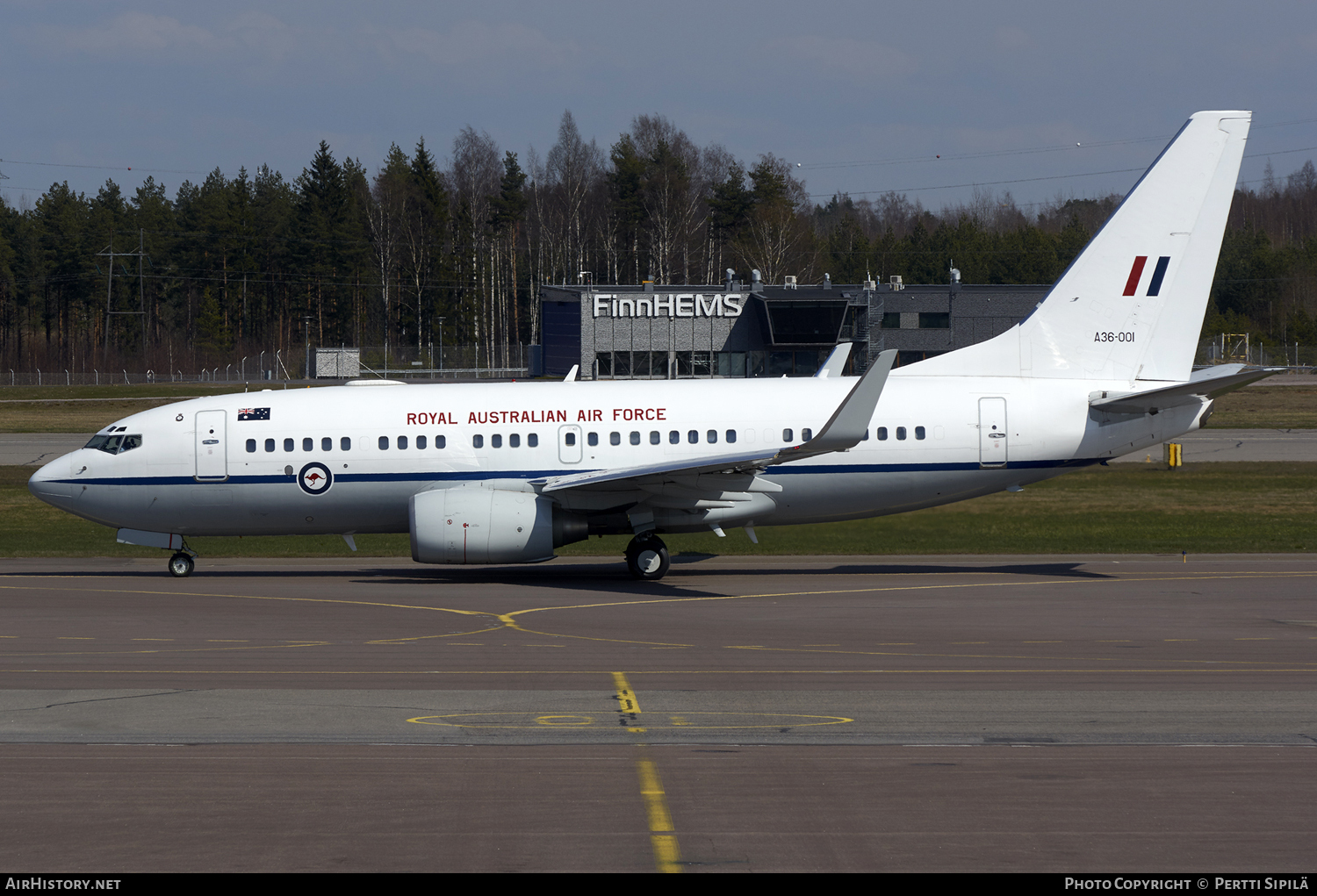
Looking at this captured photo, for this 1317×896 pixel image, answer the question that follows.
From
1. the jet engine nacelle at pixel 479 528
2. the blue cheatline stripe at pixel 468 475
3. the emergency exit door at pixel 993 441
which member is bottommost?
the jet engine nacelle at pixel 479 528

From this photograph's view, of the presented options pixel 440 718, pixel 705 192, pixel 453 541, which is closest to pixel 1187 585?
pixel 453 541

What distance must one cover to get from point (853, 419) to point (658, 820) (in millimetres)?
13611

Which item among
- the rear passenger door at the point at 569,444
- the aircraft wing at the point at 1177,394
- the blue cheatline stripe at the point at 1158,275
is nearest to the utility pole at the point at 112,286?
the rear passenger door at the point at 569,444

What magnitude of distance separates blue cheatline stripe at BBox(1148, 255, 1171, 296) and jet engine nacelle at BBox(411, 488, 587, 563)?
14.3 m

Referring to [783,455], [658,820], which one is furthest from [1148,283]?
[658,820]

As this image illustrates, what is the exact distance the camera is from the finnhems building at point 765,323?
275 ft

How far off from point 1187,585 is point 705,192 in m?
110

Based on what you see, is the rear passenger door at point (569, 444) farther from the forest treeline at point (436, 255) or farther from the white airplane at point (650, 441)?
the forest treeline at point (436, 255)

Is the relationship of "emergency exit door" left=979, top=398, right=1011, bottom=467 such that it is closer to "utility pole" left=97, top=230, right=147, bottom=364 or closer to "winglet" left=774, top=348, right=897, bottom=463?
"winglet" left=774, top=348, right=897, bottom=463

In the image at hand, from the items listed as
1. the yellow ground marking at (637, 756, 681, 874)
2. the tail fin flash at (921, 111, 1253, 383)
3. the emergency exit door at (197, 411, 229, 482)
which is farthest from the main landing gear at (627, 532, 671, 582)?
the yellow ground marking at (637, 756, 681, 874)

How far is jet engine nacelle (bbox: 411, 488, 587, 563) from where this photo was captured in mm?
24312

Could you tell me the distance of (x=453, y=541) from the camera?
24.3 metres

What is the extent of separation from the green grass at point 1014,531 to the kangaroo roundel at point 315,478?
5.10 meters

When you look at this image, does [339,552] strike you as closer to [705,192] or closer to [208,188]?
[705,192]
